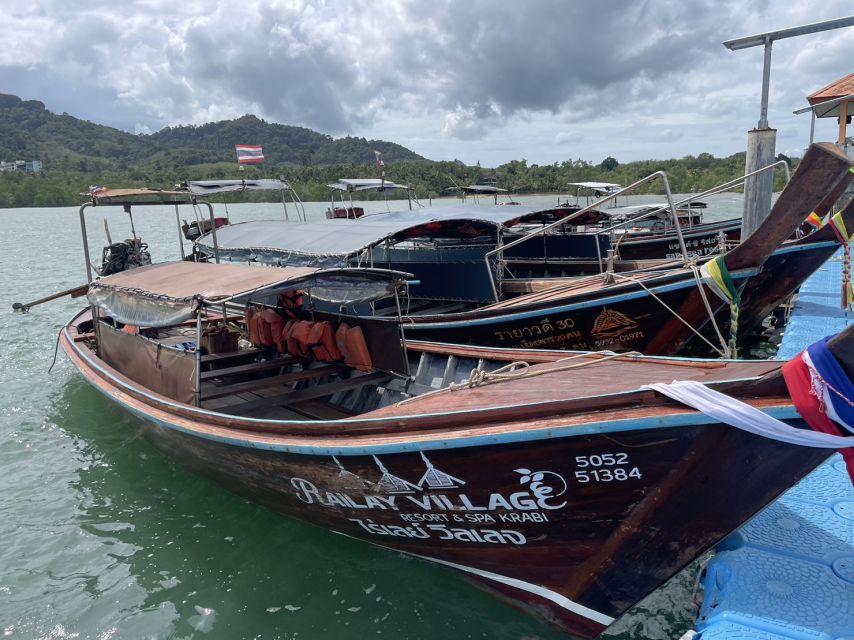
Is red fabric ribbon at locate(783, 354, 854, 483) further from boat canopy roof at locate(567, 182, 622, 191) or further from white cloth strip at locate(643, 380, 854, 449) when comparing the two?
boat canopy roof at locate(567, 182, 622, 191)

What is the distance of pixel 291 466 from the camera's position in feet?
13.8

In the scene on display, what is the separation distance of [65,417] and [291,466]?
225 inches

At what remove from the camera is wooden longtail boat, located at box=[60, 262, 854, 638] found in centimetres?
285

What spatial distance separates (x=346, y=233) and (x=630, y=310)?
431 centimetres

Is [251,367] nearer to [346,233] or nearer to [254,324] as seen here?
[254,324]

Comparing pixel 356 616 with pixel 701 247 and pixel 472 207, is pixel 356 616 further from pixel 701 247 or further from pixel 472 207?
pixel 701 247

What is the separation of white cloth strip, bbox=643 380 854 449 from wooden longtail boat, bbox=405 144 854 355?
147 inches

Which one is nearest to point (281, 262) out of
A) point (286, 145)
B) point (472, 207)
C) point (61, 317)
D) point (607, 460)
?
point (472, 207)

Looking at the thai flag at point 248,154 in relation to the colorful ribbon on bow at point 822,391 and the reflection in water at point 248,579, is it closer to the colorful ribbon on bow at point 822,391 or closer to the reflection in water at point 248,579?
the reflection in water at point 248,579

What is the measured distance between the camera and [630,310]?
7.24 meters

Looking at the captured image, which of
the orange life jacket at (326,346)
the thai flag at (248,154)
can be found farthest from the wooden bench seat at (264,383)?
the thai flag at (248,154)

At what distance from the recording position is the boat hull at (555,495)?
2848 mm

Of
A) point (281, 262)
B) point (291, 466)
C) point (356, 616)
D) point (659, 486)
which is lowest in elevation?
point (356, 616)

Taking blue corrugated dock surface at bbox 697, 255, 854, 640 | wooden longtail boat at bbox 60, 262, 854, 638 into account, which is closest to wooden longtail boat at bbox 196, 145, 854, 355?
wooden longtail boat at bbox 60, 262, 854, 638
